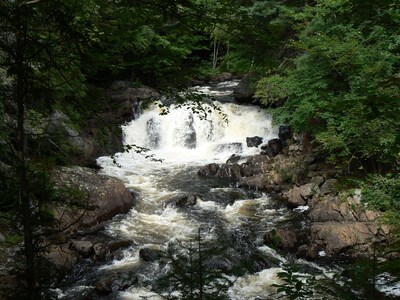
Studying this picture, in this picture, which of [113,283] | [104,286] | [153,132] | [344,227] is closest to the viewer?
[104,286]

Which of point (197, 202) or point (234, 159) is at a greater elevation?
point (234, 159)

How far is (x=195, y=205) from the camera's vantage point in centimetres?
1243

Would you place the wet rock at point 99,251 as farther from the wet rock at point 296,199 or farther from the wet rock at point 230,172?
the wet rock at point 230,172

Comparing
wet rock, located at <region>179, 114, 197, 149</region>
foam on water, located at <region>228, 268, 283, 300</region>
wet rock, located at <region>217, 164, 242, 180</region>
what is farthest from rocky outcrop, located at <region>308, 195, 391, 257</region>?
wet rock, located at <region>179, 114, 197, 149</region>

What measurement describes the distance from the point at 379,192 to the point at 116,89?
609 inches

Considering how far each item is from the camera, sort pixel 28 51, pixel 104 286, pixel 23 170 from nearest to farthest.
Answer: pixel 23 170, pixel 28 51, pixel 104 286

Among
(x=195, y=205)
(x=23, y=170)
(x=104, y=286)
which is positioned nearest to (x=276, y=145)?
(x=195, y=205)

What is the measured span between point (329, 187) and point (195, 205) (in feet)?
14.2

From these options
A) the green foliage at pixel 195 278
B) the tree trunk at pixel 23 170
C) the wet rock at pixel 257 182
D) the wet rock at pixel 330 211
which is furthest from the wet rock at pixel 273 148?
the tree trunk at pixel 23 170

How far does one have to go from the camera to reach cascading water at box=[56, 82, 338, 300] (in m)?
8.20

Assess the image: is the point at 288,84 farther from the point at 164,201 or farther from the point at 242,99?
the point at 242,99

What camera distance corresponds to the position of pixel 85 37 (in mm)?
3166

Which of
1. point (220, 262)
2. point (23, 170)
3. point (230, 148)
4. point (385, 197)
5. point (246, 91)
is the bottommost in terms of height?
point (220, 262)

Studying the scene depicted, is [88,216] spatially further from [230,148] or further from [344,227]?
[230,148]
